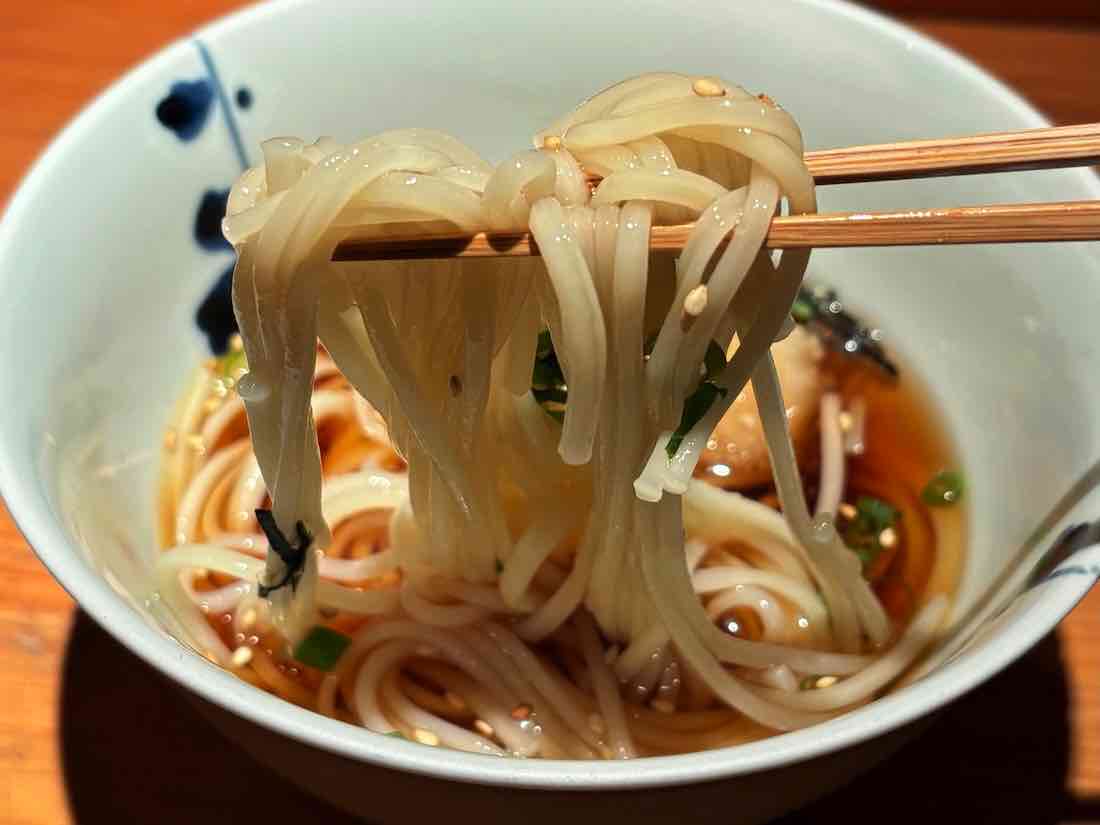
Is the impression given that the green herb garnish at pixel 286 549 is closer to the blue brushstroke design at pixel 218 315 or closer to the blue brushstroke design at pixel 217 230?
the blue brushstroke design at pixel 217 230

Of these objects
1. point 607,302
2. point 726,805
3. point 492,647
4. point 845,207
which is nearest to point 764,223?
point 607,302

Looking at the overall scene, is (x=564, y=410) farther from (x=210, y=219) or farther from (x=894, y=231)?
(x=210, y=219)

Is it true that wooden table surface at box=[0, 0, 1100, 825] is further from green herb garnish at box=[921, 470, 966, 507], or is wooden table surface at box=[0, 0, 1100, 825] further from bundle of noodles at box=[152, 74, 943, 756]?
green herb garnish at box=[921, 470, 966, 507]

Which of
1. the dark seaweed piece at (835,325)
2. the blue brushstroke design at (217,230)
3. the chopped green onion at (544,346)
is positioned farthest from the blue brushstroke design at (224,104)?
the dark seaweed piece at (835,325)

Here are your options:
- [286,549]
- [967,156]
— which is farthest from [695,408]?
[286,549]

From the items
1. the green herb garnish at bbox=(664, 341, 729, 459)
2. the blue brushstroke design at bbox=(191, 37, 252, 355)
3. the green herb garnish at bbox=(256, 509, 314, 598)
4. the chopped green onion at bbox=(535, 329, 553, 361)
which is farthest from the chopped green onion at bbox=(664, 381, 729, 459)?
the blue brushstroke design at bbox=(191, 37, 252, 355)

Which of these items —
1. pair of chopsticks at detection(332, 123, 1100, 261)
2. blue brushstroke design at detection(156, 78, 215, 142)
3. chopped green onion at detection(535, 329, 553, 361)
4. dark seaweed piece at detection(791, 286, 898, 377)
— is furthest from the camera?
dark seaweed piece at detection(791, 286, 898, 377)
